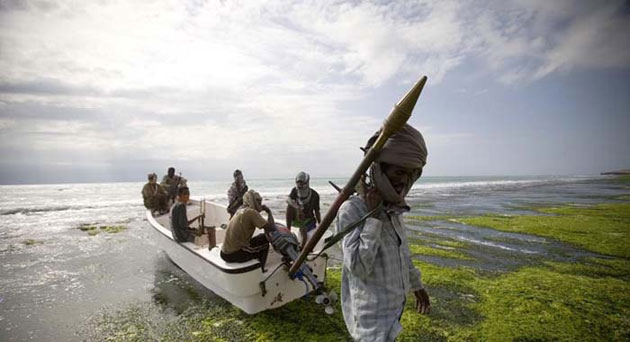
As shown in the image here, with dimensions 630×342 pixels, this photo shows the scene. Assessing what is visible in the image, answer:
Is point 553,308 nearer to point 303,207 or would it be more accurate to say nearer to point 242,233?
point 303,207

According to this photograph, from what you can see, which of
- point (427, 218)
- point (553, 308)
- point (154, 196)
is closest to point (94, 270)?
point (154, 196)

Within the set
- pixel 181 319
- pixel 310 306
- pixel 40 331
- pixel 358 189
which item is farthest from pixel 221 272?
pixel 358 189

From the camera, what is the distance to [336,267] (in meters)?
7.50

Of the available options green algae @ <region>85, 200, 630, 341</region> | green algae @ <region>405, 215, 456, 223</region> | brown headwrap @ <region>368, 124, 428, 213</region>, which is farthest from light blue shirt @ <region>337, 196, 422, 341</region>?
green algae @ <region>405, 215, 456, 223</region>

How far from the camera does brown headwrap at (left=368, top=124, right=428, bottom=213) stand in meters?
1.77

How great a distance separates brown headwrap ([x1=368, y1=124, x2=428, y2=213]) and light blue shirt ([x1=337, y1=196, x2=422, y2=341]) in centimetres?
17

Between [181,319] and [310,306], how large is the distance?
2.41 meters

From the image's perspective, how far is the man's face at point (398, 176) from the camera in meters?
1.81

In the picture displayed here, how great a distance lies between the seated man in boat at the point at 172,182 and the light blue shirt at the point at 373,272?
1111cm

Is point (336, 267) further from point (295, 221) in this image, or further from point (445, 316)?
point (445, 316)

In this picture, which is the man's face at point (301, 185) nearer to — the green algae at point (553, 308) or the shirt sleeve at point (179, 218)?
the shirt sleeve at point (179, 218)

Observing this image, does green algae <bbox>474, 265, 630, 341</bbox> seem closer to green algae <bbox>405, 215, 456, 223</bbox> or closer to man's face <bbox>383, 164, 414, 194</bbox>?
man's face <bbox>383, 164, 414, 194</bbox>

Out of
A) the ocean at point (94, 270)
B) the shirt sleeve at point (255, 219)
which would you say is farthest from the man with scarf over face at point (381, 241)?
the ocean at point (94, 270)

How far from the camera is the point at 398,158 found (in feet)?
5.81
